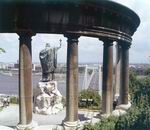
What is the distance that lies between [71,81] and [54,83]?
31.2 ft

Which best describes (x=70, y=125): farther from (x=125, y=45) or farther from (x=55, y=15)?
(x=125, y=45)

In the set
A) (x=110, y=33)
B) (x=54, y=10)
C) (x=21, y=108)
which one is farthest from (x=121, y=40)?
(x=21, y=108)

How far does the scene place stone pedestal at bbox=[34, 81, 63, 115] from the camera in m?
31.9

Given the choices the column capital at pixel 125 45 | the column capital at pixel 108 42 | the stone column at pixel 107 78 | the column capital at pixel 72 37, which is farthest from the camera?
the column capital at pixel 125 45

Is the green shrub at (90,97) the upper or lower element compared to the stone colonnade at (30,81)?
lower

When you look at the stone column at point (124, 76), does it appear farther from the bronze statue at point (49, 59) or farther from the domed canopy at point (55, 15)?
the domed canopy at point (55, 15)

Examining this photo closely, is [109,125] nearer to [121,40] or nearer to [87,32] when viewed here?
[87,32]

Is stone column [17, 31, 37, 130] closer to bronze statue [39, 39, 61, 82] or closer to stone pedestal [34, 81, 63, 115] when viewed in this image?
stone pedestal [34, 81, 63, 115]

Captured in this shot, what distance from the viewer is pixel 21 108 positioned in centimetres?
2288

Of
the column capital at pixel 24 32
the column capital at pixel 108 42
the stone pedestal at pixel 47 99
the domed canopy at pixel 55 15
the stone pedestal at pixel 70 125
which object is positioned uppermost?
the domed canopy at pixel 55 15

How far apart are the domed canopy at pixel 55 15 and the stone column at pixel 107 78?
7.34 ft

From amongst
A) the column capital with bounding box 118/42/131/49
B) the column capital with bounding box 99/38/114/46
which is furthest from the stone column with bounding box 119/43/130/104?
the column capital with bounding box 99/38/114/46

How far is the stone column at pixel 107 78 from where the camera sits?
2652 centimetres

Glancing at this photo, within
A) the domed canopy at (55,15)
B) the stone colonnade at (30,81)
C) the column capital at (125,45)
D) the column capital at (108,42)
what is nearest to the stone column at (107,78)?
the column capital at (108,42)
